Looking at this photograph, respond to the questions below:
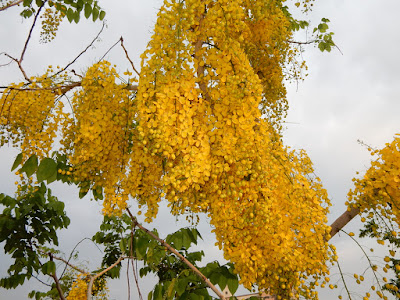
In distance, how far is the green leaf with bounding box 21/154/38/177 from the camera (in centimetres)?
265

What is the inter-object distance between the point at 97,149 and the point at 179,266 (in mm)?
1964

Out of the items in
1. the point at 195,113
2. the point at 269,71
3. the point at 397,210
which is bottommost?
the point at 397,210

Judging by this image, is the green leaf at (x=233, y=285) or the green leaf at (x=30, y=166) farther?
the green leaf at (x=30, y=166)

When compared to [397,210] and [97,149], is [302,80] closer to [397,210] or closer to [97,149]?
[397,210]

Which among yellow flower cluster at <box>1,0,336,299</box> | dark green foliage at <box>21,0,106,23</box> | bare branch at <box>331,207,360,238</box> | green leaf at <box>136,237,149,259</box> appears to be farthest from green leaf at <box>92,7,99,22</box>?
bare branch at <box>331,207,360,238</box>

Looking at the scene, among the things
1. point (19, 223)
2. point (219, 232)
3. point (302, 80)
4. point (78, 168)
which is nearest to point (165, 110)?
point (219, 232)

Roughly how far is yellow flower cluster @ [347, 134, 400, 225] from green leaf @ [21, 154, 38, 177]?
237 centimetres

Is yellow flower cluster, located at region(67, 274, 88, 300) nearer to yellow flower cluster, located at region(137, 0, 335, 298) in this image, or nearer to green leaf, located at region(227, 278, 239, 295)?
green leaf, located at region(227, 278, 239, 295)

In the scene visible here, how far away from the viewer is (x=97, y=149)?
2383 millimetres

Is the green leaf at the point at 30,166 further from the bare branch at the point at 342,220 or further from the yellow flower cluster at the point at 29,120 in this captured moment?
the bare branch at the point at 342,220

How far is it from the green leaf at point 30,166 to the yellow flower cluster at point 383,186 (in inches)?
93.5

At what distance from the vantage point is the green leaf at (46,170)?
259 centimetres

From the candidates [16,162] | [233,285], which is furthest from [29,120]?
[233,285]

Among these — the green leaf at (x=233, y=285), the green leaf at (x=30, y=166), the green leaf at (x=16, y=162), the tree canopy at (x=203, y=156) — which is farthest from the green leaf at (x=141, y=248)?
the green leaf at (x=16, y=162)
